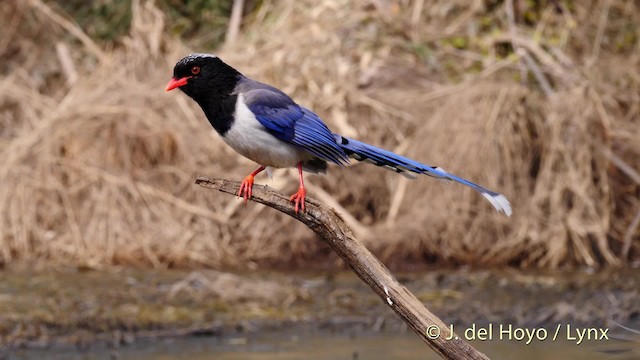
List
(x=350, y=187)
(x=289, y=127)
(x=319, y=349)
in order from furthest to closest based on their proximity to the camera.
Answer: (x=350, y=187) → (x=319, y=349) → (x=289, y=127)

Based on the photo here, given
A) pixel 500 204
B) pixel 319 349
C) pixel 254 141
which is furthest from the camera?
pixel 319 349

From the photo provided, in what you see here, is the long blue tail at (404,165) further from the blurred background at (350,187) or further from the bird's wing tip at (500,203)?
the blurred background at (350,187)

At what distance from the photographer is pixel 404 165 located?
5.11m

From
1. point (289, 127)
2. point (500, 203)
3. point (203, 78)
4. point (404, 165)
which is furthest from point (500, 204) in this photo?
point (203, 78)

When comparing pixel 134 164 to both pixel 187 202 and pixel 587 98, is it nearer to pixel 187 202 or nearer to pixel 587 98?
pixel 187 202

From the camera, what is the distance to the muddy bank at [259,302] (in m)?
7.75

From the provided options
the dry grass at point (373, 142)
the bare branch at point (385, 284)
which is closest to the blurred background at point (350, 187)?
the dry grass at point (373, 142)

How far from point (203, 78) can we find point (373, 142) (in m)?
4.60

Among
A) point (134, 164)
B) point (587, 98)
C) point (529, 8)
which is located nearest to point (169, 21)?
point (134, 164)

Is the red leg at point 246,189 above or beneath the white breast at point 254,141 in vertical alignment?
beneath

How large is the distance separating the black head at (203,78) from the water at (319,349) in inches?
91.1

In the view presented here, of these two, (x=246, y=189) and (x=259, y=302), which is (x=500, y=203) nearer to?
(x=246, y=189)

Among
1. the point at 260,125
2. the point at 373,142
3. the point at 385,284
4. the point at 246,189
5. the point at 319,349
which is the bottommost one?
the point at 319,349

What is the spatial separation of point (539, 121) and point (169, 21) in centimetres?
435
